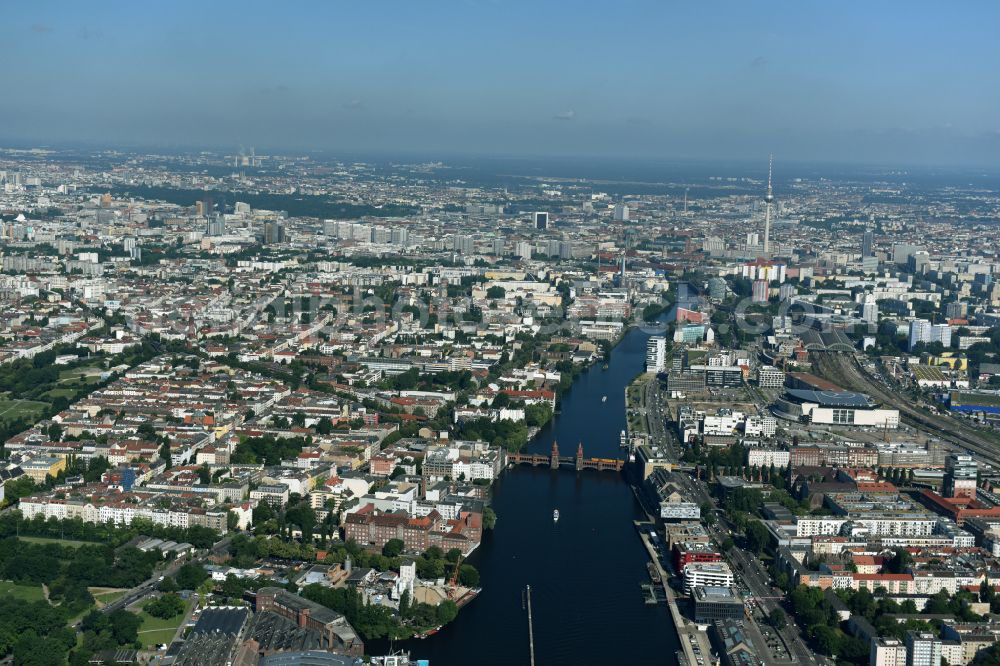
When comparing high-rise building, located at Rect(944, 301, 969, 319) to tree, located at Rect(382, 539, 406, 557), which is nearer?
tree, located at Rect(382, 539, 406, 557)

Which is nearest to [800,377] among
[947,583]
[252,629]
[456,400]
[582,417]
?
[582,417]

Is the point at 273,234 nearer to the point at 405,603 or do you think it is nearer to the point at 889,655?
the point at 405,603

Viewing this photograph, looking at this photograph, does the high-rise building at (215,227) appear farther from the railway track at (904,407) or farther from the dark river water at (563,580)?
the dark river water at (563,580)

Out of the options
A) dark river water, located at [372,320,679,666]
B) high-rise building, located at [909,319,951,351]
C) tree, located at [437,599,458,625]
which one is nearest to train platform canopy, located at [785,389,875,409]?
dark river water, located at [372,320,679,666]

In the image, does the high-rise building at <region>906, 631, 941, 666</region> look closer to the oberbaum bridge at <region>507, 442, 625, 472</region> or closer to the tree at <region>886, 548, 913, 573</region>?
the tree at <region>886, 548, 913, 573</region>

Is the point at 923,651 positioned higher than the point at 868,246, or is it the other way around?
the point at 868,246

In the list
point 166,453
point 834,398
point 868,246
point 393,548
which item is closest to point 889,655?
point 393,548

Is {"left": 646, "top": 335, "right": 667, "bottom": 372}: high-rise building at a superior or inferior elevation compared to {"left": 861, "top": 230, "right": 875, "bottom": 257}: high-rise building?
inferior
